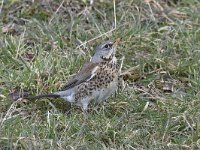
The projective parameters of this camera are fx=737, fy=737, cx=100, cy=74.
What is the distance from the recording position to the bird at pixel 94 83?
7520mm

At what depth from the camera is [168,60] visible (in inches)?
338

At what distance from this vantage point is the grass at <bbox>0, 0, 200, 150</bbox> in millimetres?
6781

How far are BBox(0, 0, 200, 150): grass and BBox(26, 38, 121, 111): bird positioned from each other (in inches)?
5.2

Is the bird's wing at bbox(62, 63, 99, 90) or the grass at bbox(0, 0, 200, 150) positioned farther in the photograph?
the bird's wing at bbox(62, 63, 99, 90)

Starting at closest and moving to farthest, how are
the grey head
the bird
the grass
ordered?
the grass < the bird < the grey head

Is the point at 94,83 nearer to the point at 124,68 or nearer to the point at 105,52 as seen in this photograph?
the point at 105,52

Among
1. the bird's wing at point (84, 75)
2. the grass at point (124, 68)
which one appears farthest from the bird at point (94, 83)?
the grass at point (124, 68)

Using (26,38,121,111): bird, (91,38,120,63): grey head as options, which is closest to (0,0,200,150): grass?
(26,38,121,111): bird

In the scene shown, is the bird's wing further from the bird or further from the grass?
the grass

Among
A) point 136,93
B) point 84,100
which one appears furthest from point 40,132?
point 136,93

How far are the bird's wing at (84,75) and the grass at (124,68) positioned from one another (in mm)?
256

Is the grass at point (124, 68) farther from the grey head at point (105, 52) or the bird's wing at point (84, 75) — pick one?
the grey head at point (105, 52)

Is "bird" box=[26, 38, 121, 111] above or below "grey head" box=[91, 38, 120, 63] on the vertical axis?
below

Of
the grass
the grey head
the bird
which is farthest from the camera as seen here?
the grey head
